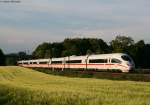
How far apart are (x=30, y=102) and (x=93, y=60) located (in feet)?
181

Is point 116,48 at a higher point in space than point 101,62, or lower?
higher

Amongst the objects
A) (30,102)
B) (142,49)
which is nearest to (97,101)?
(30,102)

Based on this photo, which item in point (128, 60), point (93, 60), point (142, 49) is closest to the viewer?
point (128, 60)

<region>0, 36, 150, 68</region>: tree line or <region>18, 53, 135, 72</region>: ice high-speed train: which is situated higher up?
<region>0, 36, 150, 68</region>: tree line

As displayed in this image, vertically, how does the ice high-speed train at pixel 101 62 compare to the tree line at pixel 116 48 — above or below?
below

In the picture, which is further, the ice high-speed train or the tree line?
the tree line

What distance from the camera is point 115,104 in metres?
18.5

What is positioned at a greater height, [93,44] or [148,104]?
[93,44]

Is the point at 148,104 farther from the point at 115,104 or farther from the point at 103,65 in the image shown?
the point at 103,65

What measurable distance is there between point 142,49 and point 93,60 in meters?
51.5

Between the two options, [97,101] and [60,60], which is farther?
[60,60]

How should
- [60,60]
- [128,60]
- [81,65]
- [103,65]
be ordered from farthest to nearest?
[60,60], [81,65], [103,65], [128,60]

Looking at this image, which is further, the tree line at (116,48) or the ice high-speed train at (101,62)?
the tree line at (116,48)

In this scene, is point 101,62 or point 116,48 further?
point 116,48
